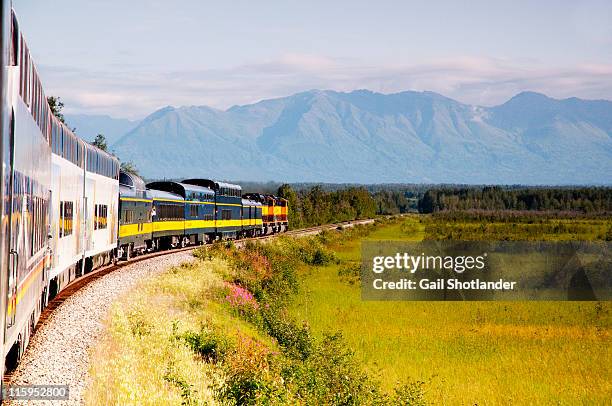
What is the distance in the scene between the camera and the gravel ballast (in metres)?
13.2

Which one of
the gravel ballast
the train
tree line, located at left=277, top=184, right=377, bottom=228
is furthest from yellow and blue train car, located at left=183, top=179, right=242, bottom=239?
tree line, located at left=277, top=184, right=377, bottom=228

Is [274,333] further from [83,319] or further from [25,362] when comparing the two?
[25,362]

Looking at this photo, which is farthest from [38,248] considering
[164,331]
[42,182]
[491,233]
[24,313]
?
[491,233]

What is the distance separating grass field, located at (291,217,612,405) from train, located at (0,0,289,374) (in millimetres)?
7610

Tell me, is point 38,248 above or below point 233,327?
above

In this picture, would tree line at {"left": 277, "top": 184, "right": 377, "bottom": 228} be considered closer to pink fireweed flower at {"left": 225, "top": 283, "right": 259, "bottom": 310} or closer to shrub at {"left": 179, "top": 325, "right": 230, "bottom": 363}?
pink fireweed flower at {"left": 225, "top": 283, "right": 259, "bottom": 310}

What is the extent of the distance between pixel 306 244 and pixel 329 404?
5119 centimetres

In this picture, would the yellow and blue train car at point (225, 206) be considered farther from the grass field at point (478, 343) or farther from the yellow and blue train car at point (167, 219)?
the grass field at point (478, 343)

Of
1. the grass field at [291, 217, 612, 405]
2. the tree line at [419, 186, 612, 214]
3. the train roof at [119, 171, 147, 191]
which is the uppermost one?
the tree line at [419, 186, 612, 214]

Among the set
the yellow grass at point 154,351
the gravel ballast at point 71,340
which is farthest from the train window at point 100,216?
the yellow grass at point 154,351

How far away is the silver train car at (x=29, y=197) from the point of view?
8219mm

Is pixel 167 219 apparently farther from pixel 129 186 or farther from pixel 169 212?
pixel 129 186

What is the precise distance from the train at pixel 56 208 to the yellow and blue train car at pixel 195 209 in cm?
6

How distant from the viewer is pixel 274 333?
1058 inches
